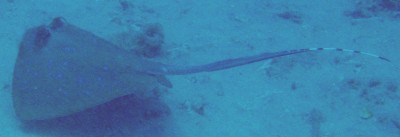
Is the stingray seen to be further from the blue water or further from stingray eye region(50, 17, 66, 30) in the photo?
the blue water

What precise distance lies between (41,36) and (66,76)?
785 mm

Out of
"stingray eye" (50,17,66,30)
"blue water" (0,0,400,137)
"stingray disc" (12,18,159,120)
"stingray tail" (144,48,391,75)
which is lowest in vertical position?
"blue water" (0,0,400,137)

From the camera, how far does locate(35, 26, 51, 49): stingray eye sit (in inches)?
156

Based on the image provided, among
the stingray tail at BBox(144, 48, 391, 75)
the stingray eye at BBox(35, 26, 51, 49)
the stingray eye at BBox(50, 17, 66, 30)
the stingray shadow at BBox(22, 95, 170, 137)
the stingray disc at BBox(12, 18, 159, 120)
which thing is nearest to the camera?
the stingray disc at BBox(12, 18, 159, 120)

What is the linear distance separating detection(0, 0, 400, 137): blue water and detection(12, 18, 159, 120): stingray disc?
44 cm

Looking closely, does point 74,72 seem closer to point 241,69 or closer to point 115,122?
point 115,122

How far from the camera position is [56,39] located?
4.06 metres

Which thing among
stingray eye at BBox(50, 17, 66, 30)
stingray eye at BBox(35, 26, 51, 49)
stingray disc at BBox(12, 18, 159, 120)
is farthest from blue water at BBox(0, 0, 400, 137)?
stingray eye at BBox(50, 17, 66, 30)

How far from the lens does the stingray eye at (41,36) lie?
3975 millimetres

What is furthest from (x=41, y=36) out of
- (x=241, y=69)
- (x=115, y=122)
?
(x=241, y=69)

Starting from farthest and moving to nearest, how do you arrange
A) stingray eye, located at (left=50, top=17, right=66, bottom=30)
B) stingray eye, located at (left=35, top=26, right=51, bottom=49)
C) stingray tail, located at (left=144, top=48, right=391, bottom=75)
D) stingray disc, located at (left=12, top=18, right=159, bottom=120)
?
stingray eye, located at (left=50, top=17, right=66, bottom=30), stingray eye, located at (left=35, top=26, right=51, bottom=49), stingray tail, located at (left=144, top=48, right=391, bottom=75), stingray disc, located at (left=12, top=18, right=159, bottom=120)

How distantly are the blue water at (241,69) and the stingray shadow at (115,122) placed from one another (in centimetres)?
1

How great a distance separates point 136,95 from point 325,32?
406cm

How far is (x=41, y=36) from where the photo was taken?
159 inches
